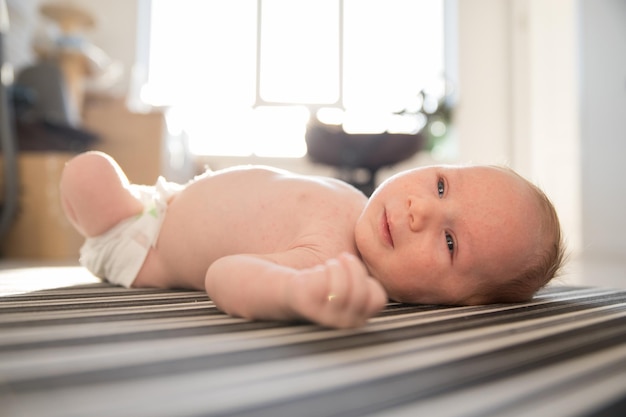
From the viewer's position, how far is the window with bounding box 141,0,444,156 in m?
4.37

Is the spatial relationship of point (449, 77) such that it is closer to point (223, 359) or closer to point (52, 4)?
A: point (52, 4)

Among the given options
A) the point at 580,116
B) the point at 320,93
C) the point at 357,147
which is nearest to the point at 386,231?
the point at 357,147

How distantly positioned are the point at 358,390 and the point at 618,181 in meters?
3.08

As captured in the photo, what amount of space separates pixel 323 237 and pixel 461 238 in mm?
200

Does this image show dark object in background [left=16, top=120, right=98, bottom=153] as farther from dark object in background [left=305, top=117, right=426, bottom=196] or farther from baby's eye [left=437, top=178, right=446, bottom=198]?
baby's eye [left=437, top=178, right=446, bottom=198]

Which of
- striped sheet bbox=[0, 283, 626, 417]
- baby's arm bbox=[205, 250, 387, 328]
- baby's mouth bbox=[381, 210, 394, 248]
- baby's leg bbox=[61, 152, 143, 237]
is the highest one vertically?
baby's leg bbox=[61, 152, 143, 237]

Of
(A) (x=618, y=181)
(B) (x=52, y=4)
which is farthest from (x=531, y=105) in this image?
(B) (x=52, y=4)

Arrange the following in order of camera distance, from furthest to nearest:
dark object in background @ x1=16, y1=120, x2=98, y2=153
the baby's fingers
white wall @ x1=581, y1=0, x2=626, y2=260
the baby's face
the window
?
the window < white wall @ x1=581, y1=0, x2=626, y2=260 < dark object in background @ x1=16, y1=120, x2=98, y2=153 < the baby's face < the baby's fingers

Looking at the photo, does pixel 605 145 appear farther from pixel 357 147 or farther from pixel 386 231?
pixel 386 231

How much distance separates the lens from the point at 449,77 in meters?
4.58

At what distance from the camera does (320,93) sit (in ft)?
14.9

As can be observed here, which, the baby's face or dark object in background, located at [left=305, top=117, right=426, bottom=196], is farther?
dark object in background, located at [left=305, top=117, right=426, bottom=196]

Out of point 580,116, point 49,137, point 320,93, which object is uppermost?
point 320,93

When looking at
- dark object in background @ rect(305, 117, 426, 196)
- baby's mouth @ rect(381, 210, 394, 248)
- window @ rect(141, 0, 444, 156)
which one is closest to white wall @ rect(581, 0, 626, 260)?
dark object in background @ rect(305, 117, 426, 196)
